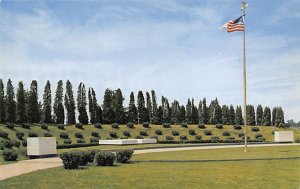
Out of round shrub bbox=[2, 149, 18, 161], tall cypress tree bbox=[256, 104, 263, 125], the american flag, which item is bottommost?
round shrub bbox=[2, 149, 18, 161]

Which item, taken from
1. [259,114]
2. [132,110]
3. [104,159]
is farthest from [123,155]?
[259,114]

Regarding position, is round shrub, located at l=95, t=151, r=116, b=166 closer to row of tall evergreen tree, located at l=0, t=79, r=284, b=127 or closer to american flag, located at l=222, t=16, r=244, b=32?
american flag, located at l=222, t=16, r=244, b=32

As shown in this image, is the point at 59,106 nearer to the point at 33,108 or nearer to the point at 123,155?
the point at 33,108

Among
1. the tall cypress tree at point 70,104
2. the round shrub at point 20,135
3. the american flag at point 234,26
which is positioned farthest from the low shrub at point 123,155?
the tall cypress tree at point 70,104

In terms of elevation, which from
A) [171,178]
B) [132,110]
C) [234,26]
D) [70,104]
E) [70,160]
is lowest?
[171,178]

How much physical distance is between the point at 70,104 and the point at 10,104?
12427mm

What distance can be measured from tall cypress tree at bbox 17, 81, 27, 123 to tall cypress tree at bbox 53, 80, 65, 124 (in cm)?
755

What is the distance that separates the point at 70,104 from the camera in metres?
74.6

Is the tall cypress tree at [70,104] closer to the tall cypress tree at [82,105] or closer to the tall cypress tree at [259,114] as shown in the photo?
the tall cypress tree at [82,105]

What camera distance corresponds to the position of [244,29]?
1257 inches

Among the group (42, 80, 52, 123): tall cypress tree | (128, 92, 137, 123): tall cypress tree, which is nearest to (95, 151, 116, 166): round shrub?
(42, 80, 52, 123): tall cypress tree

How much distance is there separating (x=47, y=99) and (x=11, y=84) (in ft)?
27.7

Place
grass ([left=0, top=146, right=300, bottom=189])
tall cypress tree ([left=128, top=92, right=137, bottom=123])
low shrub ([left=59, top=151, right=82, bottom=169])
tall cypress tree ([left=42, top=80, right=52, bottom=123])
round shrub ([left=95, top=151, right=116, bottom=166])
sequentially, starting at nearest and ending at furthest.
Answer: grass ([left=0, top=146, right=300, bottom=189])
low shrub ([left=59, top=151, right=82, bottom=169])
round shrub ([left=95, top=151, right=116, bottom=166])
tall cypress tree ([left=42, top=80, right=52, bottom=123])
tall cypress tree ([left=128, top=92, right=137, bottom=123])

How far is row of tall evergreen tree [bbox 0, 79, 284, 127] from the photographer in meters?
66.4
